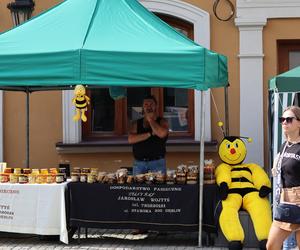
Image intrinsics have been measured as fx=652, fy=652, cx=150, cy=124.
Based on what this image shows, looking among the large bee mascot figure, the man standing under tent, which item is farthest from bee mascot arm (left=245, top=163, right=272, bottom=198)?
the man standing under tent

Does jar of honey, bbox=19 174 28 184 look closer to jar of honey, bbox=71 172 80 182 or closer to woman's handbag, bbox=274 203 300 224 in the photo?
jar of honey, bbox=71 172 80 182

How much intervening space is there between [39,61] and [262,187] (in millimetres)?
2865

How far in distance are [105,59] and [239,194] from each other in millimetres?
2190

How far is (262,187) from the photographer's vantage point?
293 inches

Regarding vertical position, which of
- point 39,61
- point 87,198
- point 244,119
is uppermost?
point 39,61

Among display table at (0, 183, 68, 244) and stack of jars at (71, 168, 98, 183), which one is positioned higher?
stack of jars at (71, 168, 98, 183)

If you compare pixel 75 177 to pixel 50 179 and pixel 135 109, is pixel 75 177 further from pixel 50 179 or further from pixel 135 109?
pixel 135 109

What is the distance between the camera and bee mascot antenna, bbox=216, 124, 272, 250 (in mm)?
7102

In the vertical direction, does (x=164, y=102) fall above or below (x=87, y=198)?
above

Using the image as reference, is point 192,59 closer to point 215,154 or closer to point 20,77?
point 20,77

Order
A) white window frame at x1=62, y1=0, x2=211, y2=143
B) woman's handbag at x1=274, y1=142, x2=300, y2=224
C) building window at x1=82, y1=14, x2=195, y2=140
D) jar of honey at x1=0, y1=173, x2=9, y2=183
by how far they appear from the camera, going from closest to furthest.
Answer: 1. woman's handbag at x1=274, y1=142, x2=300, y2=224
2. jar of honey at x1=0, y1=173, x2=9, y2=183
3. white window frame at x1=62, y1=0, x2=211, y2=143
4. building window at x1=82, y1=14, x2=195, y2=140

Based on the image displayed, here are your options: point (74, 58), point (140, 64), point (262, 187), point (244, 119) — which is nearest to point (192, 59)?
point (140, 64)

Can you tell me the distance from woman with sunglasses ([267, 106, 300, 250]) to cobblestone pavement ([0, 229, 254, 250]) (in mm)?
1681

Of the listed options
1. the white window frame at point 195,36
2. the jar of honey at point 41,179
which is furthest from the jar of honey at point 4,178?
the white window frame at point 195,36
